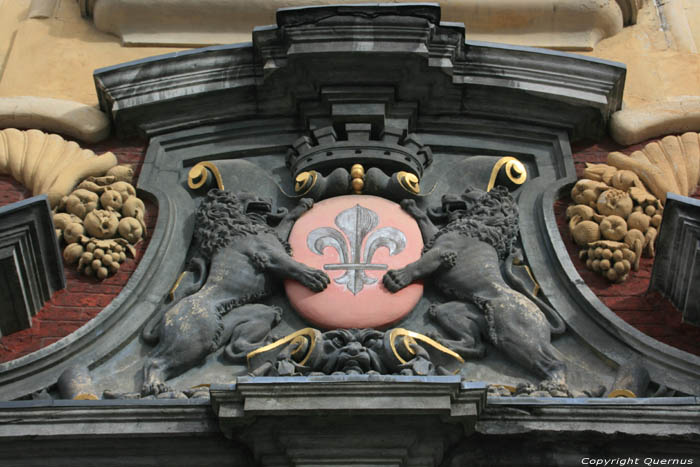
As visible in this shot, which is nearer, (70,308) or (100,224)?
(70,308)

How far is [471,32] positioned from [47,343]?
3495 millimetres

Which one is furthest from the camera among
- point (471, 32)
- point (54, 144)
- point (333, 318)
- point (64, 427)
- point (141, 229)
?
point (471, 32)

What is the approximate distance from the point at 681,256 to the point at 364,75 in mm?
2094

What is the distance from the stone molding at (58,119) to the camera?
6.93 m

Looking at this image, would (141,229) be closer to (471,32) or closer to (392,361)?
(392,361)

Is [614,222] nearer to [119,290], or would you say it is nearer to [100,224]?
[119,290]

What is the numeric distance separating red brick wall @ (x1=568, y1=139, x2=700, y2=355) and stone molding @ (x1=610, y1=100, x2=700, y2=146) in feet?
2.60

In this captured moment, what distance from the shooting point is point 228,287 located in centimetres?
592

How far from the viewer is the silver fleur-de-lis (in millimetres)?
5938

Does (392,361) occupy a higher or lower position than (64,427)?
higher

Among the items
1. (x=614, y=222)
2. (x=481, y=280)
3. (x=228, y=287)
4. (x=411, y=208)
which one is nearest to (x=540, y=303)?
(x=481, y=280)

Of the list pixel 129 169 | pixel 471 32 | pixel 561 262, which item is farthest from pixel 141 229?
pixel 471 32

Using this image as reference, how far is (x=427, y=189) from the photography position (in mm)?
6562

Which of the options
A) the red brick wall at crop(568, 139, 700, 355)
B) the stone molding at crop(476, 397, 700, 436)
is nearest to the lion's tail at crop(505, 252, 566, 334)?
the red brick wall at crop(568, 139, 700, 355)
